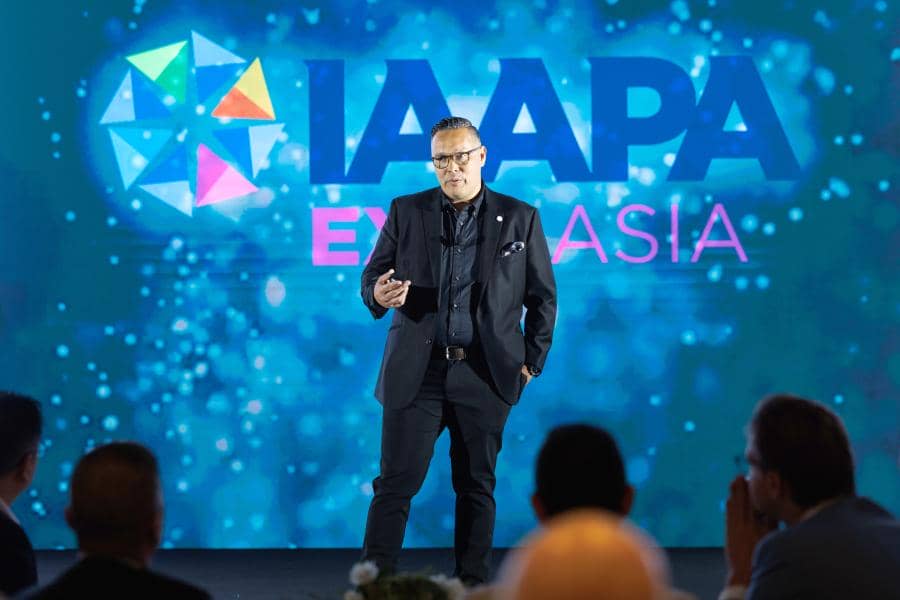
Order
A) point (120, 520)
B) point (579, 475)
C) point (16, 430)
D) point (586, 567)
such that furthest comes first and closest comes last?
point (16, 430), point (120, 520), point (579, 475), point (586, 567)

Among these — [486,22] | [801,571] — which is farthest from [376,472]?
[801,571]

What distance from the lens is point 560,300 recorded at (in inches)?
207

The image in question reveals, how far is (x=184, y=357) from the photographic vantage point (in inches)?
207

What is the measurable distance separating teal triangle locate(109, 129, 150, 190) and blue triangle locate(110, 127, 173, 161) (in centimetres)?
2

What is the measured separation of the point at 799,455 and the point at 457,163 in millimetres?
2154

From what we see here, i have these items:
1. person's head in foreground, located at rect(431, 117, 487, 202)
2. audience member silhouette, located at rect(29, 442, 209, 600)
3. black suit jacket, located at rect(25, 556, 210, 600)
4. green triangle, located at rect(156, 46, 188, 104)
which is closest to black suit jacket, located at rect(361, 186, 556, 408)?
person's head in foreground, located at rect(431, 117, 487, 202)

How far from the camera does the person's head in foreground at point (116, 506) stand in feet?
5.76

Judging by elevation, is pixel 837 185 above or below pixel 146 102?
below

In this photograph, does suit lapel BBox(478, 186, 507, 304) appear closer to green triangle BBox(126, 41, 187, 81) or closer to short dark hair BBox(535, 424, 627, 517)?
green triangle BBox(126, 41, 187, 81)

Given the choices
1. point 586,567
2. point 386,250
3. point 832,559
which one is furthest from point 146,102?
point 586,567

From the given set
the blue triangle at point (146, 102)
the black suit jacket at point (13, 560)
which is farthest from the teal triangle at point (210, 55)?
the black suit jacket at point (13, 560)

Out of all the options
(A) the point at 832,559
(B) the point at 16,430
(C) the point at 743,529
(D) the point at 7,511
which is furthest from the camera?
(B) the point at 16,430

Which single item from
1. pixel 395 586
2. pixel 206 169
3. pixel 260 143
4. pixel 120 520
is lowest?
pixel 395 586

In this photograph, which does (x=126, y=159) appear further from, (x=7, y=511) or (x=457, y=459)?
(x=7, y=511)
